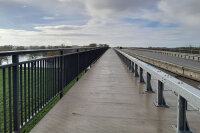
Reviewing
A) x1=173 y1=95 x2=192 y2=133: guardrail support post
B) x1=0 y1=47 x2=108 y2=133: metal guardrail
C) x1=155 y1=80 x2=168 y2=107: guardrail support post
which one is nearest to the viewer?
x1=0 y1=47 x2=108 y2=133: metal guardrail

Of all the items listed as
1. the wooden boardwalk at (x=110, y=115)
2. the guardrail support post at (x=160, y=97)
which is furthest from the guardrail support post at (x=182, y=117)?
the guardrail support post at (x=160, y=97)

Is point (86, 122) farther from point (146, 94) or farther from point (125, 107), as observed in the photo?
point (146, 94)

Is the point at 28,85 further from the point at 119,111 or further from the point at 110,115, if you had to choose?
the point at 119,111

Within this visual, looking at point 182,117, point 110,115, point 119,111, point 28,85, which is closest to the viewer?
point 182,117

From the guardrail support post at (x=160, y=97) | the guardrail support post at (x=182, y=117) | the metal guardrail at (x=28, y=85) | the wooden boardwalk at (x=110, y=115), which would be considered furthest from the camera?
the guardrail support post at (x=160, y=97)

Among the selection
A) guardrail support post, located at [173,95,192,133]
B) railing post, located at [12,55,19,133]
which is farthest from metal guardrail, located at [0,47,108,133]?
guardrail support post, located at [173,95,192,133]

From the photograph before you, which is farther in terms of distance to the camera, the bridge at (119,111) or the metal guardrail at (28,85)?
the bridge at (119,111)

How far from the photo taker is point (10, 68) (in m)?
2.88

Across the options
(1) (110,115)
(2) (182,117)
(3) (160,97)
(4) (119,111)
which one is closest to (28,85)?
(1) (110,115)

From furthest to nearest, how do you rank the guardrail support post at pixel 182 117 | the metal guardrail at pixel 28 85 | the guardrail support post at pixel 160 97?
the guardrail support post at pixel 160 97, the guardrail support post at pixel 182 117, the metal guardrail at pixel 28 85

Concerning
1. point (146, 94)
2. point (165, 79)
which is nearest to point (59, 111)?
point (165, 79)

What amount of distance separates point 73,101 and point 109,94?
4.02 ft

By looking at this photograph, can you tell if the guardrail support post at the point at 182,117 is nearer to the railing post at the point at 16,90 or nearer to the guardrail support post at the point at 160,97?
the guardrail support post at the point at 160,97

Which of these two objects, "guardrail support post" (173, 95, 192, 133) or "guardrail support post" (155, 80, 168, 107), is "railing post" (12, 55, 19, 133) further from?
"guardrail support post" (155, 80, 168, 107)
